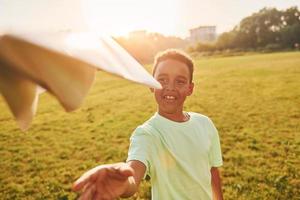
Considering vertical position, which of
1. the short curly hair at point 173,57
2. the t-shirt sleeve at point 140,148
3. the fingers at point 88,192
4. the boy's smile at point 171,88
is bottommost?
the t-shirt sleeve at point 140,148

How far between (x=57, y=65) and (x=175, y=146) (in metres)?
1.77

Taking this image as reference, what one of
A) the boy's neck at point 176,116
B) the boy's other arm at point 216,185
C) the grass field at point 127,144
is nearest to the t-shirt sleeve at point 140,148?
the boy's neck at point 176,116

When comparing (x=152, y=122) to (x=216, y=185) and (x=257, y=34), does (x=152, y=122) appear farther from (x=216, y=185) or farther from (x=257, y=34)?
(x=257, y=34)

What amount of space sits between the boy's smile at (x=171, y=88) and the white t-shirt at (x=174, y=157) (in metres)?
0.07

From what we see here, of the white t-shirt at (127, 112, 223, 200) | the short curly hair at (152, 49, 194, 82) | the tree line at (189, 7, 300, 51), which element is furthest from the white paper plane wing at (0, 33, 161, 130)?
the tree line at (189, 7, 300, 51)

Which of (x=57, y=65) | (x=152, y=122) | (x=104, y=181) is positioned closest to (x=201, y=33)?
(x=152, y=122)

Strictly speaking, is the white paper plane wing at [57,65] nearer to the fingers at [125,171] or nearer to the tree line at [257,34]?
the fingers at [125,171]

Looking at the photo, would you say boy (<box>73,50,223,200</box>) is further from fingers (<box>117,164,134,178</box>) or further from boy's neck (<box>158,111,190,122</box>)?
fingers (<box>117,164,134,178</box>)

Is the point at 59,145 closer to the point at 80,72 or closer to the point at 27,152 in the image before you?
the point at 27,152

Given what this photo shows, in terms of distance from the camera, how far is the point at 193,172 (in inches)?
95.7

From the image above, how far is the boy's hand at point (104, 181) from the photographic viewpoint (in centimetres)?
133

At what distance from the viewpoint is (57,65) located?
2.43 ft

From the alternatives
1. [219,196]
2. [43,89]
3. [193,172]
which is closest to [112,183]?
[43,89]

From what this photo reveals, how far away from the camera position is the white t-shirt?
233cm
